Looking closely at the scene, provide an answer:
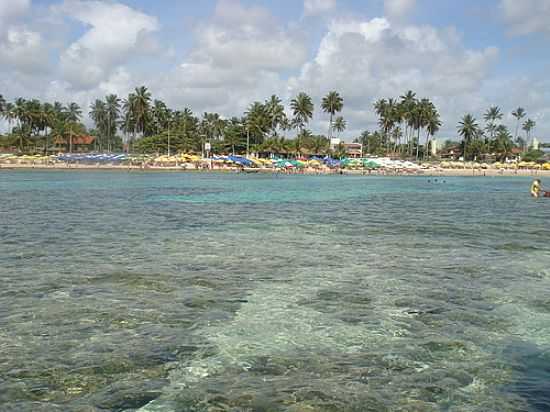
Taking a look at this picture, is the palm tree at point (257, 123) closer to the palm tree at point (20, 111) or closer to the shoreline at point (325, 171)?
the shoreline at point (325, 171)

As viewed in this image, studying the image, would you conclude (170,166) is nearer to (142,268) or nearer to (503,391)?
(142,268)

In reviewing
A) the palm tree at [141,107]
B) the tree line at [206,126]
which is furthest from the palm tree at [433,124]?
the palm tree at [141,107]

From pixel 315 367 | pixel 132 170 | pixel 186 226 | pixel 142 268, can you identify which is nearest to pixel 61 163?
pixel 132 170

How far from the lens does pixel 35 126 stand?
12325cm

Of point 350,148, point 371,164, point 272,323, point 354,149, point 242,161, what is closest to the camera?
point 272,323

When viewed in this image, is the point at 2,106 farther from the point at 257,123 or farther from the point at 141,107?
the point at 257,123

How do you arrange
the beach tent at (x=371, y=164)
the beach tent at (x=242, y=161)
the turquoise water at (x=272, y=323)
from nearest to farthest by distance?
1. the turquoise water at (x=272, y=323)
2. the beach tent at (x=242, y=161)
3. the beach tent at (x=371, y=164)

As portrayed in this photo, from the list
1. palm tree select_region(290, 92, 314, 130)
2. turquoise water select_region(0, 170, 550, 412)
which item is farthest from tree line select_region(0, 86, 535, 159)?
turquoise water select_region(0, 170, 550, 412)

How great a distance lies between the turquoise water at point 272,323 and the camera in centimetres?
571

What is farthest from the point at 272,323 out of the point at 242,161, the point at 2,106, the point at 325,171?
the point at 2,106

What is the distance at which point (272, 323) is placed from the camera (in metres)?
8.34

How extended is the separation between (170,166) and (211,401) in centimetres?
9907

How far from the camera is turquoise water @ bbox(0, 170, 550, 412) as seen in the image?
571cm

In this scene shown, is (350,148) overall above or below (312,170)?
above
